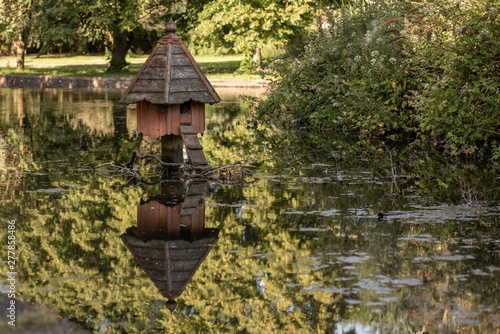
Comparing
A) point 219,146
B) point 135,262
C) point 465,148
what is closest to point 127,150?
point 219,146

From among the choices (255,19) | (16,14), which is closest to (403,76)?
(255,19)

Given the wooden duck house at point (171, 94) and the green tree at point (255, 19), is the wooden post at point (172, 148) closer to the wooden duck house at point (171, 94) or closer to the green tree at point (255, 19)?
the wooden duck house at point (171, 94)

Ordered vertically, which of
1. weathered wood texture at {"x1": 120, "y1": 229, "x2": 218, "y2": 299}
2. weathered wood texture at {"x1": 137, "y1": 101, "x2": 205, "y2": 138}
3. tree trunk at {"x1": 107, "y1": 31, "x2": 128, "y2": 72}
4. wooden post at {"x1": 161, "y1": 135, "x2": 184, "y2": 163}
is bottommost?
weathered wood texture at {"x1": 120, "y1": 229, "x2": 218, "y2": 299}

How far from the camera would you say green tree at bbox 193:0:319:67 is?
1550 inches

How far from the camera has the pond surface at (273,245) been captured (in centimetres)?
503

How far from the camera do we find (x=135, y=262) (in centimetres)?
619

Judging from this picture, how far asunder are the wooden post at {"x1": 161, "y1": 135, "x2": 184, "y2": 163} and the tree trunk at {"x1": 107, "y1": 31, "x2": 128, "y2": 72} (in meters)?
30.9

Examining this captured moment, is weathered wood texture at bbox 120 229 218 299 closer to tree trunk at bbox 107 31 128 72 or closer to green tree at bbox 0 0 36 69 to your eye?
green tree at bbox 0 0 36 69

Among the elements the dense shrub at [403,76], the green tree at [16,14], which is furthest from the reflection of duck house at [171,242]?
the green tree at [16,14]

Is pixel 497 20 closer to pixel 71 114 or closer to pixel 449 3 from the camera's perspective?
pixel 449 3

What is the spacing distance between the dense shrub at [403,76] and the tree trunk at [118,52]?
23246 millimetres

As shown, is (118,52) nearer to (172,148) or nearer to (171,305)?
(172,148)

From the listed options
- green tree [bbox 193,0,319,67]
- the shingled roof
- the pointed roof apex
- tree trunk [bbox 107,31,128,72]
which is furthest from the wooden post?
tree trunk [bbox 107,31,128,72]

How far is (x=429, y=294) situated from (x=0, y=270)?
11.0 feet
